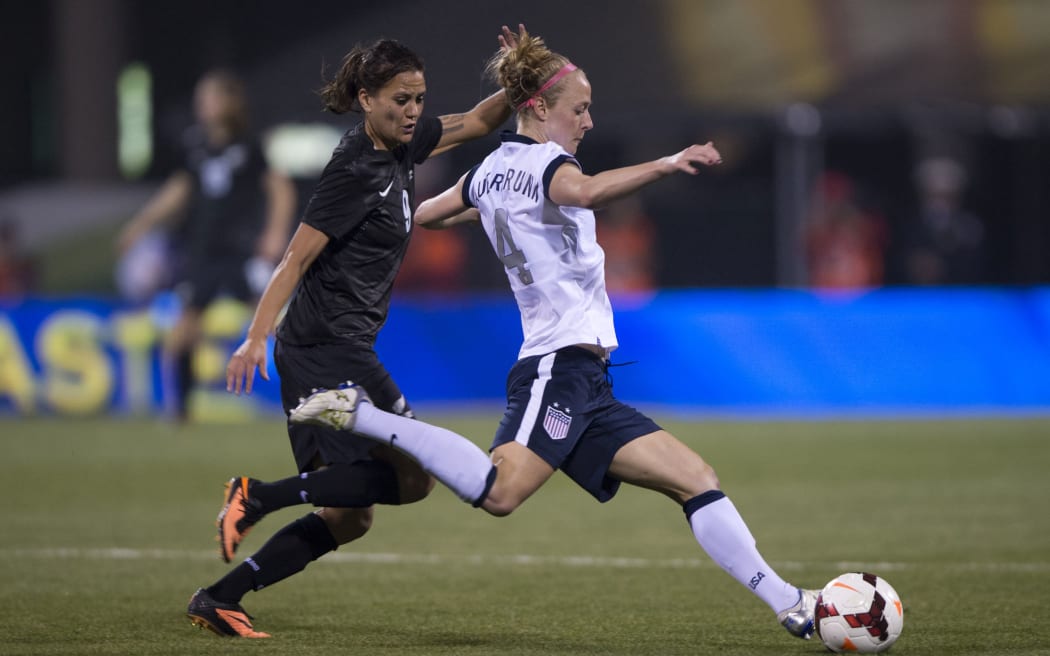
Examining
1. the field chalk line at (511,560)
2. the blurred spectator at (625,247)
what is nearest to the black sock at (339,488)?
the field chalk line at (511,560)

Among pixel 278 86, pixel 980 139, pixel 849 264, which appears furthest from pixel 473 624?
pixel 980 139

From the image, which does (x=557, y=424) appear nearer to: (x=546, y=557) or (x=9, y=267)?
(x=546, y=557)

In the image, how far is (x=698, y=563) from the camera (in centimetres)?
852

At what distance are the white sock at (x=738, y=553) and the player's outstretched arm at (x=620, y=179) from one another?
115cm

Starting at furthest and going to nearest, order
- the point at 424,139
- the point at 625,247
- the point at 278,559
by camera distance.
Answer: the point at 625,247, the point at 424,139, the point at 278,559

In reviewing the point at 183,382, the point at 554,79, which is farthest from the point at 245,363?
the point at 183,382

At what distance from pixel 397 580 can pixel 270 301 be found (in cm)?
225

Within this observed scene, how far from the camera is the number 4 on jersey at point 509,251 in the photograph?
246 inches

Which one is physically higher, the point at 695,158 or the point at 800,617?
the point at 695,158

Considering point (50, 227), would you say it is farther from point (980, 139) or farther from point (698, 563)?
point (698, 563)

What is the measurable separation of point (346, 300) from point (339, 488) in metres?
0.68

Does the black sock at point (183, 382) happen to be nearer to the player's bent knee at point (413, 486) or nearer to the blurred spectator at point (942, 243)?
the player's bent knee at point (413, 486)

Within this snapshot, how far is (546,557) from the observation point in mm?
8719

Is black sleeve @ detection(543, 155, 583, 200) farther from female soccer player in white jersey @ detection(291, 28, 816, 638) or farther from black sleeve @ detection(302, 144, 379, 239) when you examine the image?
black sleeve @ detection(302, 144, 379, 239)
